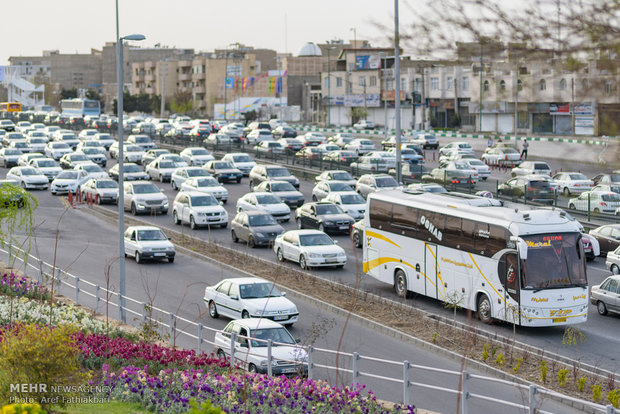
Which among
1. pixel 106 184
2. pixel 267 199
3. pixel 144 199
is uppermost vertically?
pixel 106 184

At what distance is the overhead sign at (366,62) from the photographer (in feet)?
378

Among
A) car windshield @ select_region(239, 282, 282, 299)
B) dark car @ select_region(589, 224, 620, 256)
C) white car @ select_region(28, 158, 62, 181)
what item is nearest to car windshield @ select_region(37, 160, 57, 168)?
white car @ select_region(28, 158, 62, 181)

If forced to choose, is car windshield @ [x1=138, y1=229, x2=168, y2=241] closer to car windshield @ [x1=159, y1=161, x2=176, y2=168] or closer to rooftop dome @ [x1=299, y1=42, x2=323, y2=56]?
car windshield @ [x1=159, y1=161, x2=176, y2=168]

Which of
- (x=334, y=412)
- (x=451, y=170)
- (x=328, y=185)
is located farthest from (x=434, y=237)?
(x=451, y=170)

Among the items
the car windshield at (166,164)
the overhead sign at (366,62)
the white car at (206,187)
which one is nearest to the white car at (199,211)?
the white car at (206,187)

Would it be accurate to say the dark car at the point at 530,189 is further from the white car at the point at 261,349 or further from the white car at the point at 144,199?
the white car at the point at 261,349

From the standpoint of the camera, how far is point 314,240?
32.0 metres

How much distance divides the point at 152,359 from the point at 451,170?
36819mm

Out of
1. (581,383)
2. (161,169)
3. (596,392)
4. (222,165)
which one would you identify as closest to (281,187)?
(222,165)

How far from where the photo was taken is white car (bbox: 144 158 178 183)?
184ft

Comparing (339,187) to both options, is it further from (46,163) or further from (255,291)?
(255,291)

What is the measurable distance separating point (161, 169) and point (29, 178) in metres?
7.69

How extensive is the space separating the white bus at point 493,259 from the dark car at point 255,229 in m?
9.06

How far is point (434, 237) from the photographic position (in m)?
25.9
